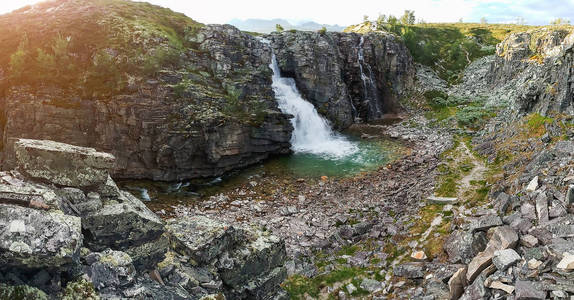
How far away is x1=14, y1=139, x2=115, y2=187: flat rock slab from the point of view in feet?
30.5

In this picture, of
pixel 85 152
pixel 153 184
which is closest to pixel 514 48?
pixel 153 184

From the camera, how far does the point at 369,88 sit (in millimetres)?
60906

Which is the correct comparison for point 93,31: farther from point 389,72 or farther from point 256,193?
point 389,72

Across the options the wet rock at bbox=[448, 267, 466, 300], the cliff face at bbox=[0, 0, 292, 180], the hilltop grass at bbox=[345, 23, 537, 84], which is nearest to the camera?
the wet rock at bbox=[448, 267, 466, 300]

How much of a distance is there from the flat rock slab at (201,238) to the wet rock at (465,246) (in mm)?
9918

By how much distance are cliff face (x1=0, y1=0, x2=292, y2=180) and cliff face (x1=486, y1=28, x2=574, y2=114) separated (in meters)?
26.2

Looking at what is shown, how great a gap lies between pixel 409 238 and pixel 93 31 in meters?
37.9

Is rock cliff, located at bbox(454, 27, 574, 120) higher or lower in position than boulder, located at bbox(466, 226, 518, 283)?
higher

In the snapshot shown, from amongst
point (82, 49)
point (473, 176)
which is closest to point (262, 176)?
point (473, 176)

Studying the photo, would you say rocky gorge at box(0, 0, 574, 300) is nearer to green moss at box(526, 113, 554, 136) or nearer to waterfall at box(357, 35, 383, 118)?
green moss at box(526, 113, 554, 136)

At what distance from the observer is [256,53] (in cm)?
4662

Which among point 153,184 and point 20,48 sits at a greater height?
point 20,48

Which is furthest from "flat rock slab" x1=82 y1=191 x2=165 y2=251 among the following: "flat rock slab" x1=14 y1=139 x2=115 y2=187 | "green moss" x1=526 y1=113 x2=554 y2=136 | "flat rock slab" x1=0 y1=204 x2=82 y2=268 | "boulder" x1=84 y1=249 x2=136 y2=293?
"green moss" x1=526 y1=113 x2=554 y2=136

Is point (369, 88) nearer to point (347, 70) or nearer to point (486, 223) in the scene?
point (347, 70)
